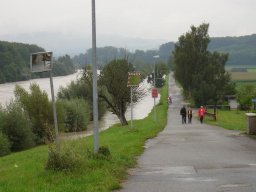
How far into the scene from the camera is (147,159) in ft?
49.2

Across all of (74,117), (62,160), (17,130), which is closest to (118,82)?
(17,130)

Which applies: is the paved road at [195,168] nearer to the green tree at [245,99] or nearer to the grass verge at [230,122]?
the grass verge at [230,122]

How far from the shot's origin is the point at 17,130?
145ft

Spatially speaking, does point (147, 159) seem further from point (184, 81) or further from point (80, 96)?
point (184, 81)

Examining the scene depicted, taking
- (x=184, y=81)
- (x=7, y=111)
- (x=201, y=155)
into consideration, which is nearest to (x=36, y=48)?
(x=184, y=81)

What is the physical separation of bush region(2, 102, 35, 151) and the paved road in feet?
88.2

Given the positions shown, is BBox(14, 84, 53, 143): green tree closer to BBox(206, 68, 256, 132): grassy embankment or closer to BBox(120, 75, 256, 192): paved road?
BBox(206, 68, 256, 132): grassy embankment

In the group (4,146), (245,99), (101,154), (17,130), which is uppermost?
(101,154)

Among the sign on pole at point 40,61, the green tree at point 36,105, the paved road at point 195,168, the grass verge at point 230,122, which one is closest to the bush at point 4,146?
the green tree at point 36,105

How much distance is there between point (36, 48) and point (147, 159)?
151787 mm

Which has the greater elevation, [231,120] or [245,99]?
[245,99]

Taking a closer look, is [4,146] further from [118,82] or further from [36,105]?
[118,82]

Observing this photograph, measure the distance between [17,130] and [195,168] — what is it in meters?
33.9

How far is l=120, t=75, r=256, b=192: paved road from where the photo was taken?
978 centimetres
